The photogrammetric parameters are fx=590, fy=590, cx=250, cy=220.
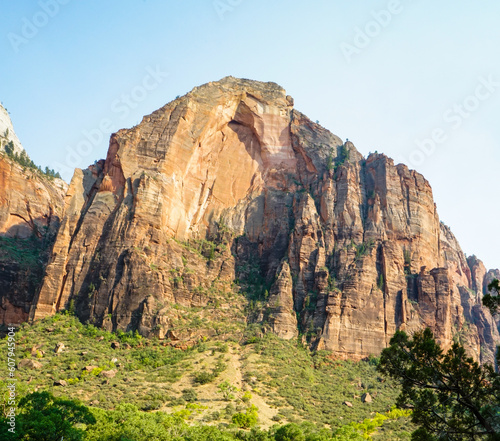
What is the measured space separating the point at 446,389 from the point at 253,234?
270 ft

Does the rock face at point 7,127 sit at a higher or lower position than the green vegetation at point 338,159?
higher

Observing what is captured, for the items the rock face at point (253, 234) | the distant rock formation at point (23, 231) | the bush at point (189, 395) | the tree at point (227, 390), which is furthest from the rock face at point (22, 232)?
the tree at point (227, 390)

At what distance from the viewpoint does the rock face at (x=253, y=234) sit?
93.9m

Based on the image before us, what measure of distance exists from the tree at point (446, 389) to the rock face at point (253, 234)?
54.4 metres

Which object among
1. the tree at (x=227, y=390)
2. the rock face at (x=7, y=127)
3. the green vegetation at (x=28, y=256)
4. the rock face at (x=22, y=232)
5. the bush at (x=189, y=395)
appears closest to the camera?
the bush at (x=189, y=395)

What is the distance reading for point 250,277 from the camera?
107125 mm

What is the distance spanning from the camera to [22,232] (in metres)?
111

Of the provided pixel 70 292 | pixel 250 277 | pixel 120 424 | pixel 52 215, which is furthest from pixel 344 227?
pixel 120 424

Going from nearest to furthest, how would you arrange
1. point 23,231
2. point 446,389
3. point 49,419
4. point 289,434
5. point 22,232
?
point 446,389 → point 49,419 → point 289,434 → point 22,232 → point 23,231

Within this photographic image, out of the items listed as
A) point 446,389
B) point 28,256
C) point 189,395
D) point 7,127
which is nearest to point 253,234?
point 28,256

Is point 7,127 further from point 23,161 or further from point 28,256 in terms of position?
point 28,256

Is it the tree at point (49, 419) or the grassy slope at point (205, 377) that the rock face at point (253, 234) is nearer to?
the grassy slope at point (205, 377)

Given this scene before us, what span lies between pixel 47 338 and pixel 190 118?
4989 cm

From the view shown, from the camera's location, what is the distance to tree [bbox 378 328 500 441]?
34.0 m
